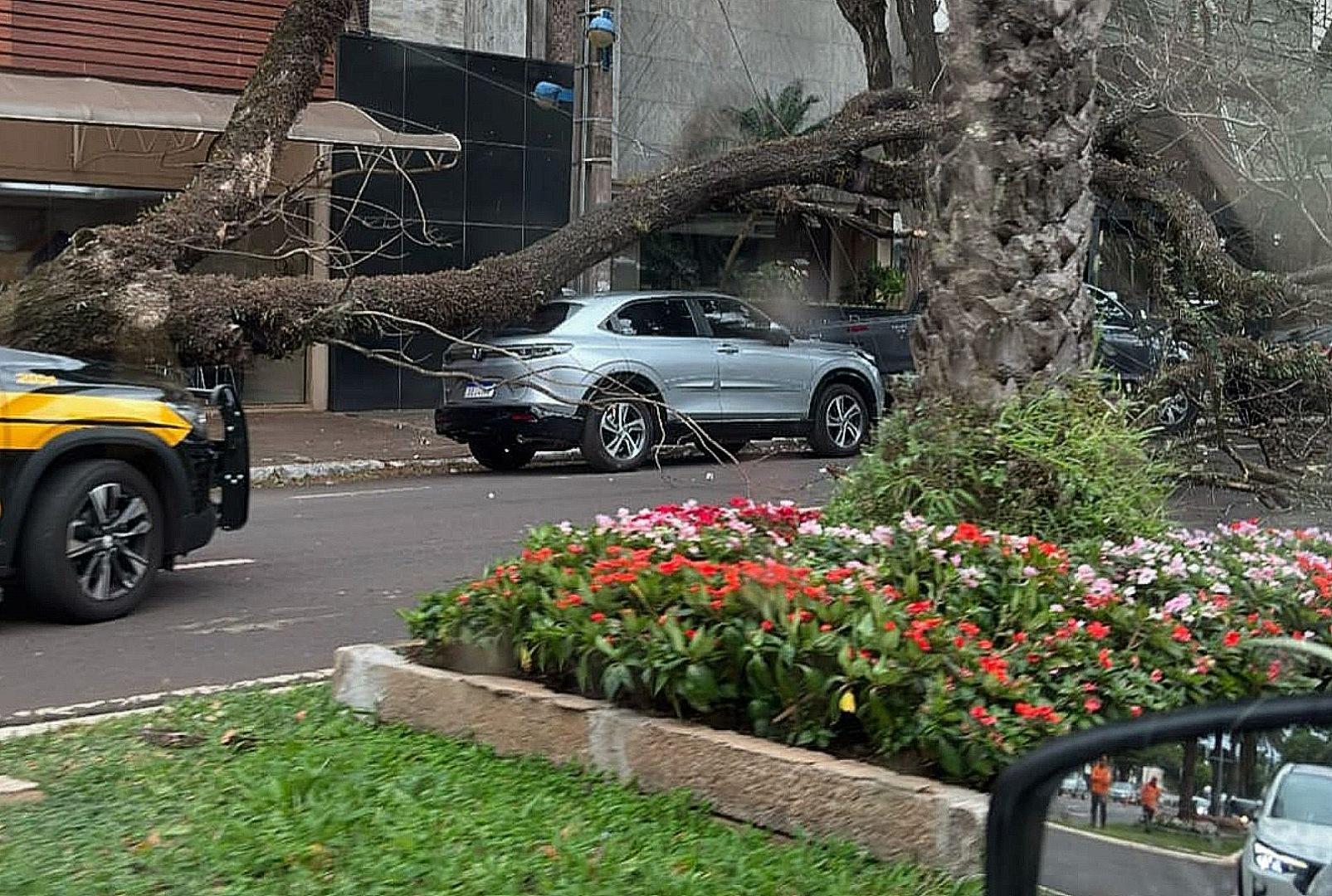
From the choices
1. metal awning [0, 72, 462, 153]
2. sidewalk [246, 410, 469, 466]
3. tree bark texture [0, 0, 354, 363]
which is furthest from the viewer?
sidewalk [246, 410, 469, 466]

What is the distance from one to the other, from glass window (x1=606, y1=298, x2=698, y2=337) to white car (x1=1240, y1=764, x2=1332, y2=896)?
1498 centimetres

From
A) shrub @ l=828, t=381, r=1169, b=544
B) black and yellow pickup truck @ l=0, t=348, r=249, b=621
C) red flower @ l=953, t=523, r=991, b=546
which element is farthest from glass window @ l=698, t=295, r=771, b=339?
red flower @ l=953, t=523, r=991, b=546

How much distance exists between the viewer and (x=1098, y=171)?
1367cm

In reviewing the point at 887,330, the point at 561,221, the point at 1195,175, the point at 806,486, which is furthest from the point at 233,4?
the point at 806,486

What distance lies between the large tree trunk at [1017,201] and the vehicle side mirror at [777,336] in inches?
459

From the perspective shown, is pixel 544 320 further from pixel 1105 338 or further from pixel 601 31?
pixel 1105 338

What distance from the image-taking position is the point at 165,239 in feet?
40.7

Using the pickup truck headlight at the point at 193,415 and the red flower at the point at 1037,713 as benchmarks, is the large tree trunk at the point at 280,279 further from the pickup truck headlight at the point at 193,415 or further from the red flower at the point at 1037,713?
the red flower at the point at 1037,713

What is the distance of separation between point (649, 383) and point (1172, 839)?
15303mm

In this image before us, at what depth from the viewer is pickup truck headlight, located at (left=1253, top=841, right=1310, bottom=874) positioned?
6.13ft

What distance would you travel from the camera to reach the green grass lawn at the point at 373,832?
4188 mm

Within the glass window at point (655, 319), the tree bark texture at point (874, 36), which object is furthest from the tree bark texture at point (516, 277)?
the tree bark texture at point (874, 36)

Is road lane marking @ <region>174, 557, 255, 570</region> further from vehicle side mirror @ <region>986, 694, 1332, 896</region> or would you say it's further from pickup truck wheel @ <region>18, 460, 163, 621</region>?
vehicle side mirror @ <region>986, 694, 1332, 896</region>

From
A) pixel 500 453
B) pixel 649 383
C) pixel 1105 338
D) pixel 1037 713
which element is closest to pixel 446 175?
pixel 500 453
